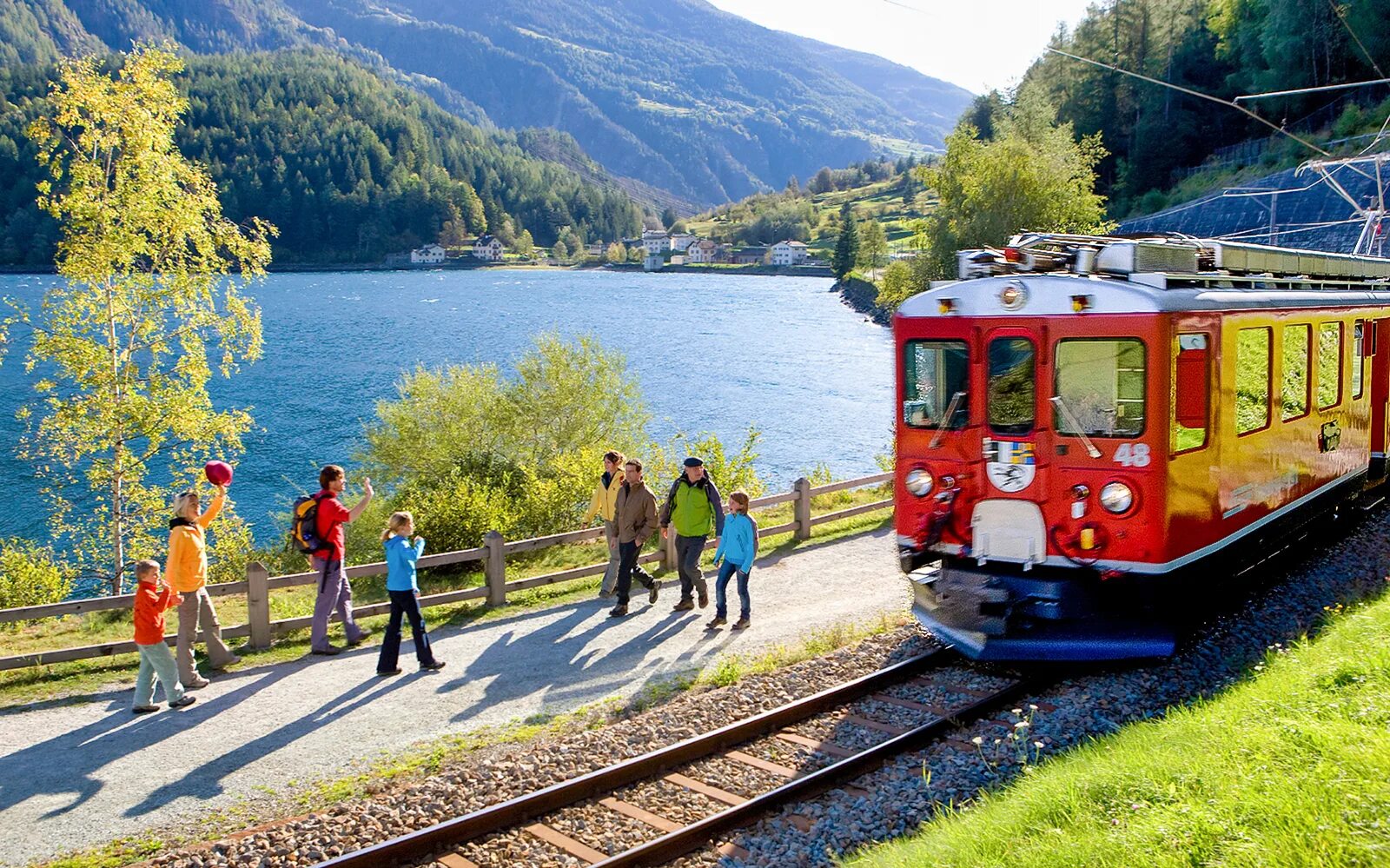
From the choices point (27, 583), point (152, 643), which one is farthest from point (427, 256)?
point (152, 643)

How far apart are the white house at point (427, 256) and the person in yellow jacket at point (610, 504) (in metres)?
191

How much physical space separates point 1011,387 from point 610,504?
559 centimetres

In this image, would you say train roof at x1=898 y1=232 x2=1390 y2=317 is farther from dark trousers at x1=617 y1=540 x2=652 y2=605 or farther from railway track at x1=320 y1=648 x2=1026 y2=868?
dark trousers at x1=617 y1=540 x2=652 y2=605

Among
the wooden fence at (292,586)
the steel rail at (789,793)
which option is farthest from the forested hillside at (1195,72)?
the steel rail at (789,793)

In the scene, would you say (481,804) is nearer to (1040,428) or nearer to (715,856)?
(715,856)

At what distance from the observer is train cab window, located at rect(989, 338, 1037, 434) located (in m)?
9.66

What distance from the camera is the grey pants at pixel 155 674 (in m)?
9.58

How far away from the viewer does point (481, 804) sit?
297 inches

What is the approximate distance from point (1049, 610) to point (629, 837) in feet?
14.7

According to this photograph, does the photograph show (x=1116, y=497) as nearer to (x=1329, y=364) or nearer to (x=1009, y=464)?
(x=1009, y=464)

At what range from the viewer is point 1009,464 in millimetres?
9773

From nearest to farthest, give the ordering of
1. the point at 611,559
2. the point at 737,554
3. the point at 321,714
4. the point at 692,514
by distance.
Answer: the point at 321,714, the point at 737,554, the point at 692,514, the point at 611,559

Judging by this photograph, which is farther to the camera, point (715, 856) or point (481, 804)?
point (481, 804)


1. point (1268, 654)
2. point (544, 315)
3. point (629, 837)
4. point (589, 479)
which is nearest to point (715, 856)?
point (629, 837)
